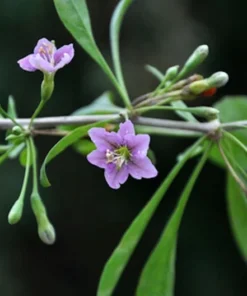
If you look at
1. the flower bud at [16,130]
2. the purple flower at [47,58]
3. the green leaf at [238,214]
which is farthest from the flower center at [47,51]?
the green leaf at [238,214]

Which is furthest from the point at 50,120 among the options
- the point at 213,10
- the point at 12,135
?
the point at 213,10

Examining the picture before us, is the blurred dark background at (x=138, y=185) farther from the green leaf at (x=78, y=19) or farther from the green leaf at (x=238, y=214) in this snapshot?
the green leaf at (x=78, y=19)

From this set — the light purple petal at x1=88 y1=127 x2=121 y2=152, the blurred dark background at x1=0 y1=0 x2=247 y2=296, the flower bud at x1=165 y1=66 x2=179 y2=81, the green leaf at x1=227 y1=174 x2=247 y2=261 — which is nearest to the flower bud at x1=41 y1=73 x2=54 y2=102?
the light purple petal at x1=88 y1=127 x2=121 y2=152

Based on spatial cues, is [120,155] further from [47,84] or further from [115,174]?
[47,84]

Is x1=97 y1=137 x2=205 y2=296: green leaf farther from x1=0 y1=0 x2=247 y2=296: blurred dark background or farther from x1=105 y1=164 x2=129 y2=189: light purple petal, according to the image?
x1=0 y1=0 x2=247 y2=296: blurred dark background

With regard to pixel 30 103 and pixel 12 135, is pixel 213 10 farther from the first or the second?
pixel 12 135
